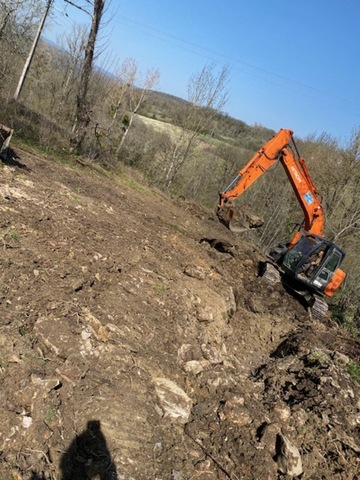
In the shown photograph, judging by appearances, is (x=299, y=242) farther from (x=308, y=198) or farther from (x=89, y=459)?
(x=89, y=459)

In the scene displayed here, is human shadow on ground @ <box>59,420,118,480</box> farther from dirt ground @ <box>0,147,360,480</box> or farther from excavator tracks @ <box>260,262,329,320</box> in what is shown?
excavator tracks @ <box>260,262,329,320</box>

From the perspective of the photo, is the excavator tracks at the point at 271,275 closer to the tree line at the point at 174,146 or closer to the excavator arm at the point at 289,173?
the excavator arm at the point at 289,173

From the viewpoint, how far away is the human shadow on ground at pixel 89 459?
3246mm

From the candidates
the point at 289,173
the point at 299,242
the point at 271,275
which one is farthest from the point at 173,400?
the point at 289,173

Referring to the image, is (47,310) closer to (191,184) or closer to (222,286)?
(222,286)

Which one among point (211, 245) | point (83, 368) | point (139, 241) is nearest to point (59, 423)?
point (83, 368)

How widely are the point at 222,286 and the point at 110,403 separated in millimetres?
4622

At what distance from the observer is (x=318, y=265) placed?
30.5 ft

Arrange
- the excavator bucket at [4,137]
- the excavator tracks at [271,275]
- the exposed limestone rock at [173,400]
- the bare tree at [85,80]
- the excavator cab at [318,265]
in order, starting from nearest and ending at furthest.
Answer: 1. the exposed limestone rock at [173,400]
2. the excavator bucket at [4,137]
3. the excavator cab at [318,265]
4. the excavator tracks at [271,275]
5. the bare tree at [85,80]

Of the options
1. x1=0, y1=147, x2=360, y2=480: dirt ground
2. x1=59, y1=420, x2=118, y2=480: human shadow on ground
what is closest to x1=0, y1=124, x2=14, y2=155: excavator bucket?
x1=0, y1=147, x2=360, y2=480: dirt ground

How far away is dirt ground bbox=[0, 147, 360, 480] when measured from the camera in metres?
3.55

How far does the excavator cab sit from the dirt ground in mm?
1168

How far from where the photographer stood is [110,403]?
3.89m

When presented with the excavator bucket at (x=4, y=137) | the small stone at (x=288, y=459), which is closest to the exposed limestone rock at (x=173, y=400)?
the small stone at (x=288, y=459)
